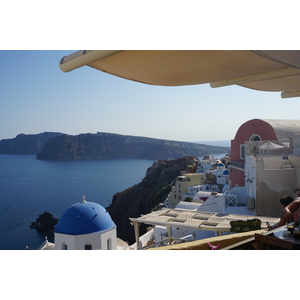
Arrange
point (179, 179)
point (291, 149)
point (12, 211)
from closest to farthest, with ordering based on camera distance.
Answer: point (291, 149), point (179, 179), point (12, 211)

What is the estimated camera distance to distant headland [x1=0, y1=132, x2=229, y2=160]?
11419cm

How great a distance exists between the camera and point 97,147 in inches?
4914

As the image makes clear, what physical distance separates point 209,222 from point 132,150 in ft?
405

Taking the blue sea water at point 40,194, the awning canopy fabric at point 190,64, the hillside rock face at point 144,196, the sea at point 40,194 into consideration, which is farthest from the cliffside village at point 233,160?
the blue sea water at point 40,194

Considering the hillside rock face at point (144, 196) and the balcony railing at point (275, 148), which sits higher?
the balcony railing at point (275, 148)

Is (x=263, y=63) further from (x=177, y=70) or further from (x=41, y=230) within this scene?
(x=41, y=230)

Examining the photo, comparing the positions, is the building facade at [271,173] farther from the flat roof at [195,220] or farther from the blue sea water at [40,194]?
the blue sea water at [40,194]

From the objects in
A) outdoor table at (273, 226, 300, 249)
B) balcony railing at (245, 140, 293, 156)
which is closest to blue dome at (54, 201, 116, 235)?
balcony railing at (245, 140, 293, 156)

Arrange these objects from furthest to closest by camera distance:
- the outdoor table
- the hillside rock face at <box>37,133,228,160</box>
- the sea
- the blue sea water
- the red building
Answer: the hillside rock face at <box>37,133,228,160</box> → the blue sea water → the sea → the red building → the outdoor table

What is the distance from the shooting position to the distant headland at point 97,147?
114 meters

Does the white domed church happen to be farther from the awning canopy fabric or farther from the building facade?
the awning canopy fabric

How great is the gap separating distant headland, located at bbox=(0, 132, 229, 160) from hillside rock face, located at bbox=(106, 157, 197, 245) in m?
56.8

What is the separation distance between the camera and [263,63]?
3158 mm
